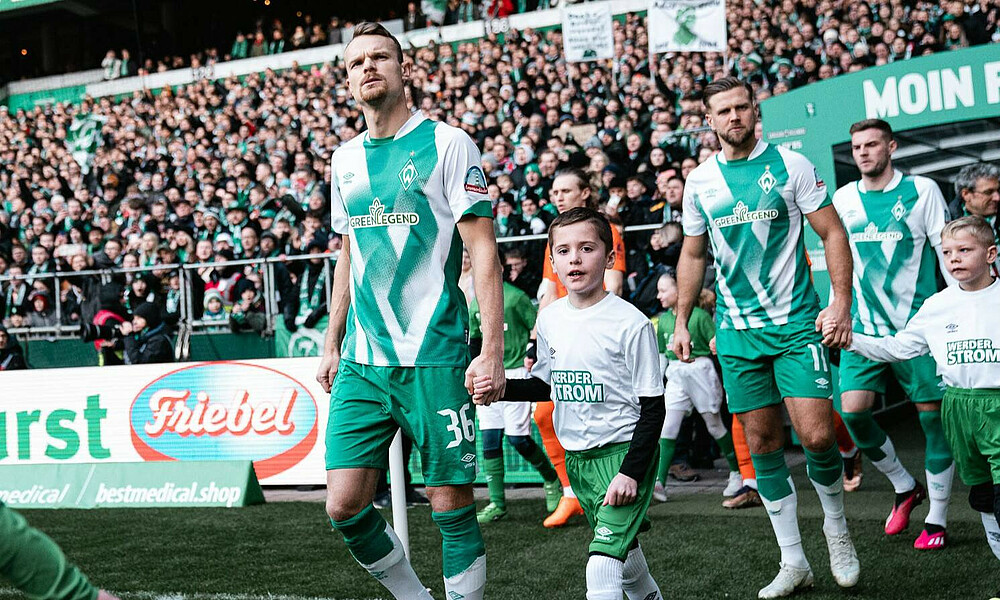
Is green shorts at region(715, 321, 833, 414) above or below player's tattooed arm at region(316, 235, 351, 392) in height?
below

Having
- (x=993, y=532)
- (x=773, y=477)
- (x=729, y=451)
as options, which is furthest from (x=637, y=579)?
(x=729, y=451)

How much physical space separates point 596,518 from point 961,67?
6.93 meters

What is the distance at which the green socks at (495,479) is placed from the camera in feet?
23.9

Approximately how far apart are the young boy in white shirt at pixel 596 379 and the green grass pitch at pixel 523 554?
1.41 metres

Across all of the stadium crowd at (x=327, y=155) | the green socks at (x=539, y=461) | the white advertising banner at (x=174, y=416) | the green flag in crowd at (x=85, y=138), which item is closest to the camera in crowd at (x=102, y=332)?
the stadium crowd at (x=327, y=155)

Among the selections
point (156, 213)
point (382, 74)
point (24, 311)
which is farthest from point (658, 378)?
point (156, 213)

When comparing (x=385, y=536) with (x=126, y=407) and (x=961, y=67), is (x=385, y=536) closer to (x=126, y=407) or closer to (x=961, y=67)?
(x=126, y=407)

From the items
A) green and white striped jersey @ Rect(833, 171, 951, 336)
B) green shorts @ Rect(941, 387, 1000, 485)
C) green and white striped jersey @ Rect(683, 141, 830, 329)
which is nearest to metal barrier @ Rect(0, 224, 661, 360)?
green and white striped jersey @ Rect(833, 171, 951, 336)

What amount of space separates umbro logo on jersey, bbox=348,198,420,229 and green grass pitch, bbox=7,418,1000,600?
215 cm

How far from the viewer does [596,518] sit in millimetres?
3621

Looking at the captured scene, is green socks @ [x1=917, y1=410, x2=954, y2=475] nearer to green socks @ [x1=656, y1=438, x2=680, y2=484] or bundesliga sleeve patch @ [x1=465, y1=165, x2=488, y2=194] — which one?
green socks @ [x1=656, y1=438, x2=680, y2=484]

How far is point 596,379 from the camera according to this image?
3721 millimetres

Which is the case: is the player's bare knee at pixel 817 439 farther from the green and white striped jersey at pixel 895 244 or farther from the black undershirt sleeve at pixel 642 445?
the green and white striped jersey at pixel 895 244

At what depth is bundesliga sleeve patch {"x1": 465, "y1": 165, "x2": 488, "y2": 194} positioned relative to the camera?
367 centimetres
